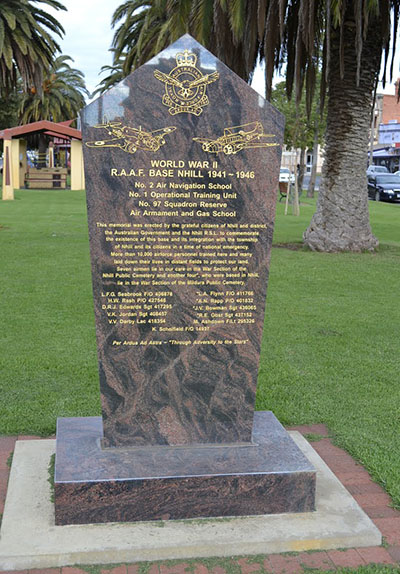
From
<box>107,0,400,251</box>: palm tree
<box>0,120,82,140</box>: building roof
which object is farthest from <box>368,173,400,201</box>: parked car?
<box>107,0,400,251</box>: palm tree

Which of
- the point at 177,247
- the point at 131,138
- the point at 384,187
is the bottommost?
the point at 384,187

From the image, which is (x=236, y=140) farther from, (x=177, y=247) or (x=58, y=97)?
(x=58, y=97)

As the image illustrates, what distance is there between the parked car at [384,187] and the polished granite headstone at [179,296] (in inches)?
1294

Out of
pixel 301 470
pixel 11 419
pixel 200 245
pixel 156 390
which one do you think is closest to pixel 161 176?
pixel 200 245

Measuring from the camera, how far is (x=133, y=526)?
3.50 meters

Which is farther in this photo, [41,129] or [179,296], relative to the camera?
[41,129]

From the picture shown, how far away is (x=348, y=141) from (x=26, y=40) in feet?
46.8

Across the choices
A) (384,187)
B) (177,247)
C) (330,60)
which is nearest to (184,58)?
(177,247)

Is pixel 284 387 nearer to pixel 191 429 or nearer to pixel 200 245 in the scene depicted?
pixel 191 429

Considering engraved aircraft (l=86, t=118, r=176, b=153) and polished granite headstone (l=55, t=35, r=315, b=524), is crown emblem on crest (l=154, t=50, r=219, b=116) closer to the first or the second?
polished granite headstone (l=55, t=35, r=315, b=524)

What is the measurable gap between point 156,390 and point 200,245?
0.85m

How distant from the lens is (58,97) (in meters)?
49.8

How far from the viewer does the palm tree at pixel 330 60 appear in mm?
11805

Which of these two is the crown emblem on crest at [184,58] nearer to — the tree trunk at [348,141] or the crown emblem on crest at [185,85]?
the crown emblem on crest at [185,85]
